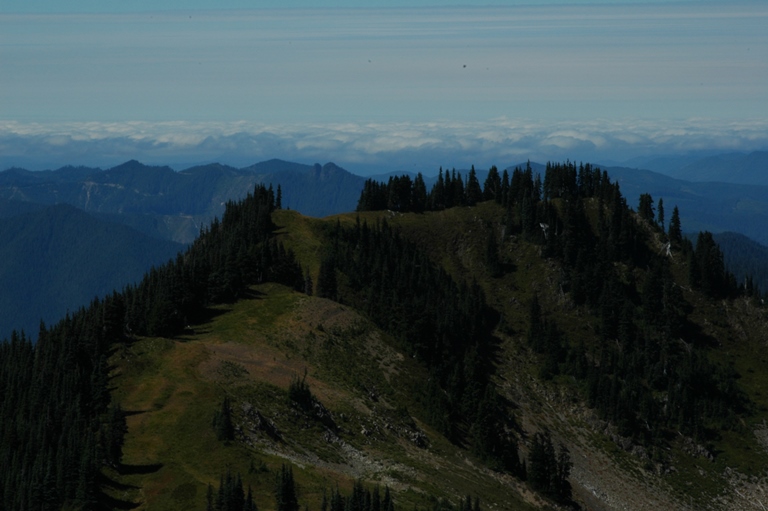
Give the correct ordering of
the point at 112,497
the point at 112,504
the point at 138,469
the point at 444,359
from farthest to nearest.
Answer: the point at 444,359, the point at 138,469, the point at 112,497, the point at 112,504

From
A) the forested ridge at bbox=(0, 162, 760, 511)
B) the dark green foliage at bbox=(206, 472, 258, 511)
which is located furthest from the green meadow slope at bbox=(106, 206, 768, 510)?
the dark green foliage at bbox=(206, 472, 258, 511)

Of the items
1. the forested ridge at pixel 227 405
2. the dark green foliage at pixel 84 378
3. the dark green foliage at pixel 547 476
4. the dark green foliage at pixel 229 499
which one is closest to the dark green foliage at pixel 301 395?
the dark green foliage at pixel 84 378

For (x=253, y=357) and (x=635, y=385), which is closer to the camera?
(x=253, y=357)

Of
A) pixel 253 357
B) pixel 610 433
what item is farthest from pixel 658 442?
pixel 253 357

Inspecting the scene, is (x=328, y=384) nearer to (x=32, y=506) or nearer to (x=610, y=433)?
(x=32, y=506)

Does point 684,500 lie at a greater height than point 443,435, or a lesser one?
lesser

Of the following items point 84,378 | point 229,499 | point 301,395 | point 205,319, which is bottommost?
point 229,499

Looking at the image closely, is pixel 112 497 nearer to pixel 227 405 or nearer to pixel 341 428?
pixel 227 405

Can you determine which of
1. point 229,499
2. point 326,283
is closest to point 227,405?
point 229,499

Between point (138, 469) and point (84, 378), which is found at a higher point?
point (84, 378)

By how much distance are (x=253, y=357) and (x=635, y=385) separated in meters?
96.4

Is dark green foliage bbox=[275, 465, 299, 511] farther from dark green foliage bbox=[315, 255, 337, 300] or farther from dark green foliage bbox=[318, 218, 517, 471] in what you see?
dark green foliage bbox=[315, 255, 337, 300]

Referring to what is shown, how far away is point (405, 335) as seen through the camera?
171875 millimetres

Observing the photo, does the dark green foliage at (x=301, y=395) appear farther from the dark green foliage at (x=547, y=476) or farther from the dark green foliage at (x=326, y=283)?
the dark green foliage at (x=326, y=283)
